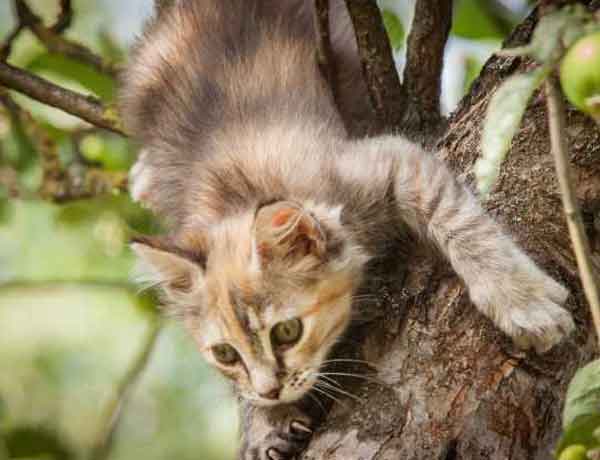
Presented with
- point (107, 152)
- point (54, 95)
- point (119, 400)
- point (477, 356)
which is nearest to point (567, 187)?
point (477, 356)

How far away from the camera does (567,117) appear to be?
1.99 metres

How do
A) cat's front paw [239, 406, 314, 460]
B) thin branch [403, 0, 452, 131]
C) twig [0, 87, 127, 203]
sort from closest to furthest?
cat's front paw [239, 406, 314, 460]
thin branch [403, 0, 452, 131]
twig [0, 87, 127, 203]

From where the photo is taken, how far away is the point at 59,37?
325cm

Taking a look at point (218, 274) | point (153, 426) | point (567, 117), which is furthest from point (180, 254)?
point (153, 426)

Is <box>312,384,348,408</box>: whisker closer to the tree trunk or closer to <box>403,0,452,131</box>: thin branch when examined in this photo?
the tree trunk

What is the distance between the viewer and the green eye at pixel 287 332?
249 centimetres

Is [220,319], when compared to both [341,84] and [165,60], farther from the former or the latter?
[165,60]

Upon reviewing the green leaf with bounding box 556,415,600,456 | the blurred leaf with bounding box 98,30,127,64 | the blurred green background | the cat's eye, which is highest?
the green leaf with bounding box 556,415,600,456

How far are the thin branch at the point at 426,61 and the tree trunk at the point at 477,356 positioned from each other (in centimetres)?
35

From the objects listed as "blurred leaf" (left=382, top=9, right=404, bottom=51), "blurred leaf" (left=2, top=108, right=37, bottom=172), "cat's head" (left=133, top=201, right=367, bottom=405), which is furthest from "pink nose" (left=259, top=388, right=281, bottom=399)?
"blurred leaf" (left=2, top=108, right=37, bottom=172)

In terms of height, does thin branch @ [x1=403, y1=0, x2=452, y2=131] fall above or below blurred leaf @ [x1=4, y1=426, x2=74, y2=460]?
above

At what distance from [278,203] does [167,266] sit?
40cm

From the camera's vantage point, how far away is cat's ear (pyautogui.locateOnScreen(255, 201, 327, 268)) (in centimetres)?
236

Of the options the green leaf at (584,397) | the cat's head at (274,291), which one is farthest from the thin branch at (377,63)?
the green leaf at (584,397)
